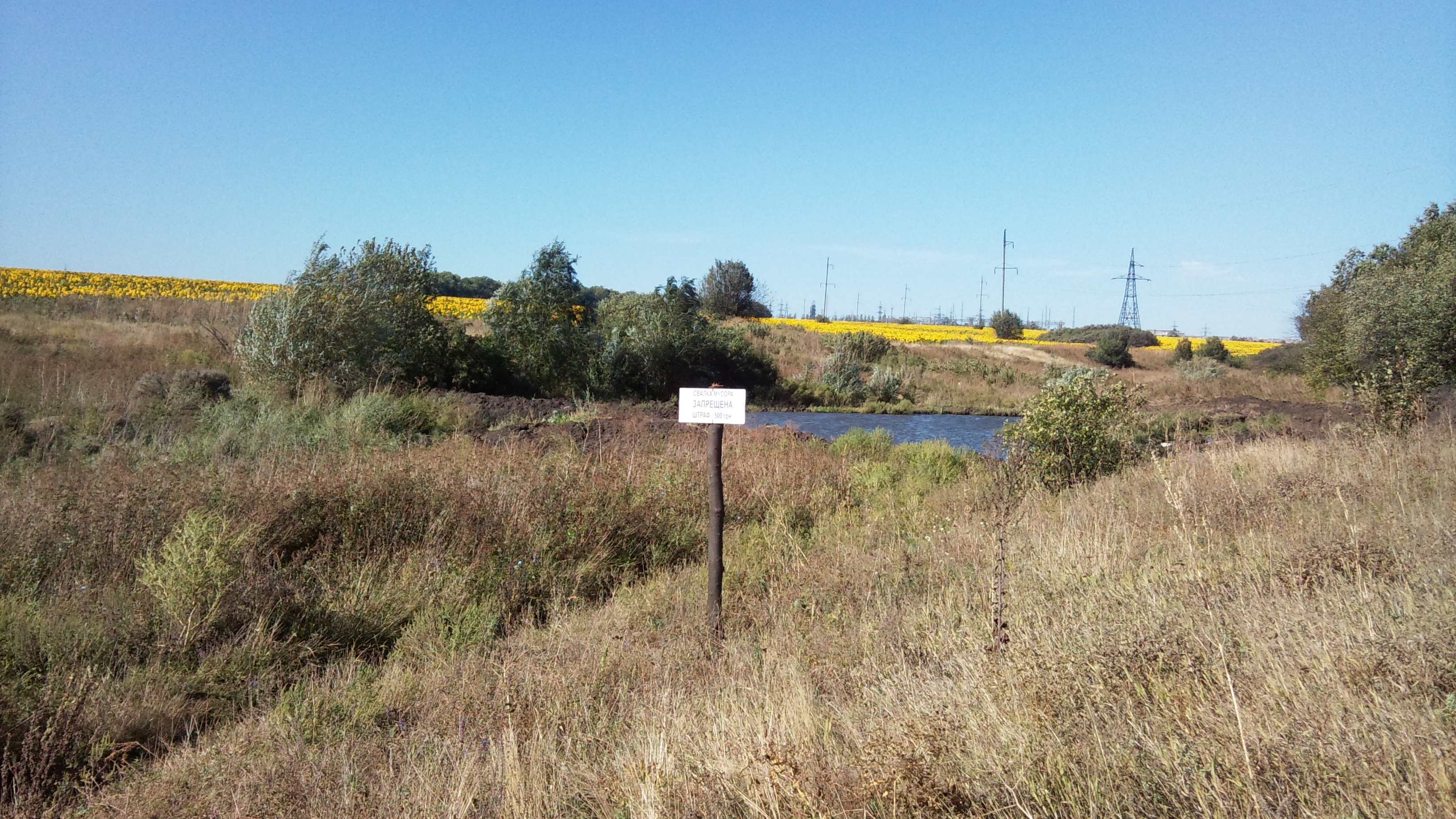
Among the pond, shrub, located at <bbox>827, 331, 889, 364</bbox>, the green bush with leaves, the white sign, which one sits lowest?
the pond

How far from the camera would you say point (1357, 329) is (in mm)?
21938

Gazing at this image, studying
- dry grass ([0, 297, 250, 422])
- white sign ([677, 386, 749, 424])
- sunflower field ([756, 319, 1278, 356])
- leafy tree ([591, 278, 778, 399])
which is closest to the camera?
white sign ([677, 386, 749, 424])

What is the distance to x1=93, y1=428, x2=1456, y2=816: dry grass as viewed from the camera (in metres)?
2.63

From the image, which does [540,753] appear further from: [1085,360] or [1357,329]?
[1085,360]

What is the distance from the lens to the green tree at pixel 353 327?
17.7 metres

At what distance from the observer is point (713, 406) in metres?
5.73

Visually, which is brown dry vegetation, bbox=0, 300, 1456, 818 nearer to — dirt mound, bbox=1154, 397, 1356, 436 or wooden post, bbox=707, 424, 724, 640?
wooden post, bbox=707, 424, 724, 640

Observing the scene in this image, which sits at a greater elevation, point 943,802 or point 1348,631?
point 1348,631

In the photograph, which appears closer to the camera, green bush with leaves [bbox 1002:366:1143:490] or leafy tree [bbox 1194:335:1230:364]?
green bush with leaves [bbox 1002:366:1143:490]

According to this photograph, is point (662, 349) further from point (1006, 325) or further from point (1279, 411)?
point (1006, 325)

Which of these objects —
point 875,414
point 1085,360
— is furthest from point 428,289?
point 1085,360

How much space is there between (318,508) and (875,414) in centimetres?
2883

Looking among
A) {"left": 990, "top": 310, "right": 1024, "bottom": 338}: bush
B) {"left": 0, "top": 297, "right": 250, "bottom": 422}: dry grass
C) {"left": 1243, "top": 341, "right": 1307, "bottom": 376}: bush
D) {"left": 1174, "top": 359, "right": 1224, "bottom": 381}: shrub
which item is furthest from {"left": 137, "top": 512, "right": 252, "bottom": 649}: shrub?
{"left": 990, "top": 310, "right": 1024, "bottom": 338}: bush

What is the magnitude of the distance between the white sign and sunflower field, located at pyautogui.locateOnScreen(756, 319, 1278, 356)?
48.0m
